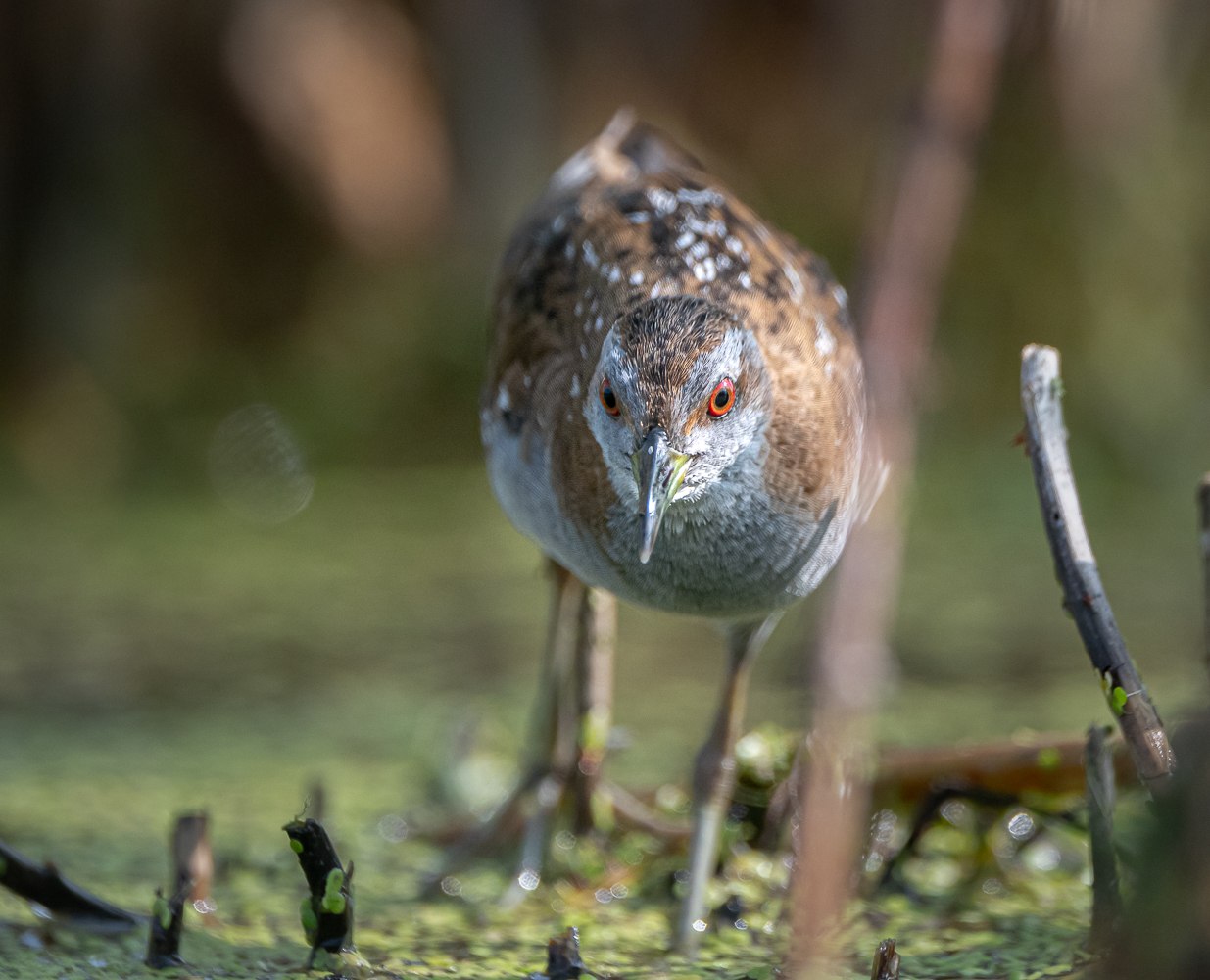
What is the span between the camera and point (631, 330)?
3.01 meters

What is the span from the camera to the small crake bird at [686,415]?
2.99 meters

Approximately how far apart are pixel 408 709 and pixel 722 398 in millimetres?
2522

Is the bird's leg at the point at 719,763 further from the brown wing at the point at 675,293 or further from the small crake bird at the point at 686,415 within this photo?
the brown wing at the point at 675,293

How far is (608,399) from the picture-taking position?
10.0ft

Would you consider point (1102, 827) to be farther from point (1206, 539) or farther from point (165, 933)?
point (165, 933)

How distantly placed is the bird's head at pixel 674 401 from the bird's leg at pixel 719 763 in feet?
2.05

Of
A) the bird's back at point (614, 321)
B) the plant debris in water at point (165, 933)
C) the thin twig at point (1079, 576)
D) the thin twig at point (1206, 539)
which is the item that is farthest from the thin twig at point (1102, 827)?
the plant debris in water at point (165, 933)

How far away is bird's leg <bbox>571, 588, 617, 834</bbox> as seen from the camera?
385 cm

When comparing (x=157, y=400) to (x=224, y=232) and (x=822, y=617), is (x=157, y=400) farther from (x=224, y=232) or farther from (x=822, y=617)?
(x=822, y=617)

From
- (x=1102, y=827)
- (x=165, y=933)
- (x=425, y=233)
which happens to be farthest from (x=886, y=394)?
(x=425, y=233)

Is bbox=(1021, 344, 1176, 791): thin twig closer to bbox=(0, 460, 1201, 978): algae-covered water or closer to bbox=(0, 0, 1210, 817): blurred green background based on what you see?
bbox=(0, 460, 1201, 978): algae-covered water

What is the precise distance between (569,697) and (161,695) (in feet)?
6.18

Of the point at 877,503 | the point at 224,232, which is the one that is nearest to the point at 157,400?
the point at 224,232

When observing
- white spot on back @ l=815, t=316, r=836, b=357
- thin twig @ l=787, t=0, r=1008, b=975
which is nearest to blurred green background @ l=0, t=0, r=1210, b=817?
white spot on back @ l=815, t=316, r=836, b=357
